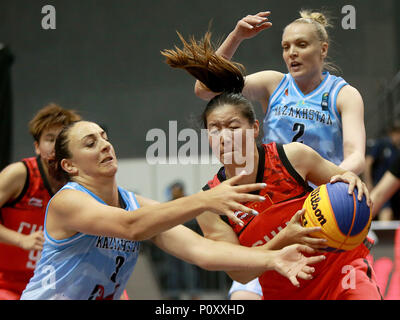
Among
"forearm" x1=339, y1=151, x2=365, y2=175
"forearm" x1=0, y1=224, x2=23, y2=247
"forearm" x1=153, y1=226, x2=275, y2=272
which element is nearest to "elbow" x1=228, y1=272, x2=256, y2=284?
"forearm" x1=153, y1=226, x2=275, y2=272

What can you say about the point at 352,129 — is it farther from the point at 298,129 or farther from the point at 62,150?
the point at 62,150

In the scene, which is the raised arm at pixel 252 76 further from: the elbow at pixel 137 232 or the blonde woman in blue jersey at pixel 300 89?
the elbow at pixel 137 232

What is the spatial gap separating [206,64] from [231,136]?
0.45 metres

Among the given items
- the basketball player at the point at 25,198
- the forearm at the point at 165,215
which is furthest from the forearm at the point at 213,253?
the basketball player at the point at 25,198

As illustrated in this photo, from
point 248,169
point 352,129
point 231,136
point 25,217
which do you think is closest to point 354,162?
point 352,129

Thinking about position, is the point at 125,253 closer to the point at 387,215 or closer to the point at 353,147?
the point at 353,147

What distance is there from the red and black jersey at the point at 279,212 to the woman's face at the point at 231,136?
10 cm

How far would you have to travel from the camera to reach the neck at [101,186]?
2939 mm

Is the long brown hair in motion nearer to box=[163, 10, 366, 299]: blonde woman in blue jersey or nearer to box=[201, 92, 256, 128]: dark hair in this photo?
box=[163, 10, 366, 299]: blonde woman in blue jersey

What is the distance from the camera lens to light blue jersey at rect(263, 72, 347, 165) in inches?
130

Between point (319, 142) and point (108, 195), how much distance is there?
3.95 ft

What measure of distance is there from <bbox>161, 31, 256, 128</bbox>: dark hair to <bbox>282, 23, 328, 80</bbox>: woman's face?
0.31 meters

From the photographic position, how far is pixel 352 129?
10.3 ft
